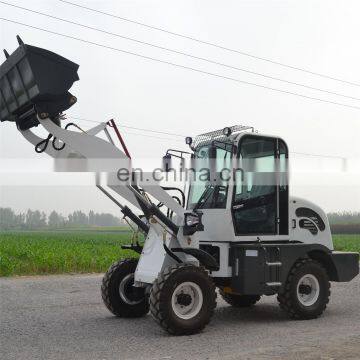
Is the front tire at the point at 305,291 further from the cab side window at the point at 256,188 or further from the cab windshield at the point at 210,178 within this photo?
the cab windshield at the point at 210,178

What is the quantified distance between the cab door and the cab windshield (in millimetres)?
188

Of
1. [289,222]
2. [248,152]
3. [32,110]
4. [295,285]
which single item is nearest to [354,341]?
[295,285]

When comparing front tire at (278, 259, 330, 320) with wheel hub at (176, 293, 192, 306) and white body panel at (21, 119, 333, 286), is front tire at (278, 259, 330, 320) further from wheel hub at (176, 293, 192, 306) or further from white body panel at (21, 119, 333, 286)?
wheel hub at (176, 293, 192, 306)

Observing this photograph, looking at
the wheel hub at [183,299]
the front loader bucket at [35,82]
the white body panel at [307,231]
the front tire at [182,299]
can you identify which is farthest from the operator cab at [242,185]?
the front loader bucket at [35,82]

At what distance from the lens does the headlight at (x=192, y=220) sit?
8.20 m

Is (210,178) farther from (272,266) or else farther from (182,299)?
(182,299)

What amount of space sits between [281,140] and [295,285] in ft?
7.76

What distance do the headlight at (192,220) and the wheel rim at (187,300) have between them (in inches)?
33.5

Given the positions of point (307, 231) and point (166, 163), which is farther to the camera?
point (307, 231)

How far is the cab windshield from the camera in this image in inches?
348

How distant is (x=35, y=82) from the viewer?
734 cm

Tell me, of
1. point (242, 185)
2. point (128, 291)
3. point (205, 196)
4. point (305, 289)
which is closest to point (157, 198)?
point (205, 196)

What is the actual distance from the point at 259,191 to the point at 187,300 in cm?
221

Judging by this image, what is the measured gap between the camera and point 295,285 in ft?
29.8
